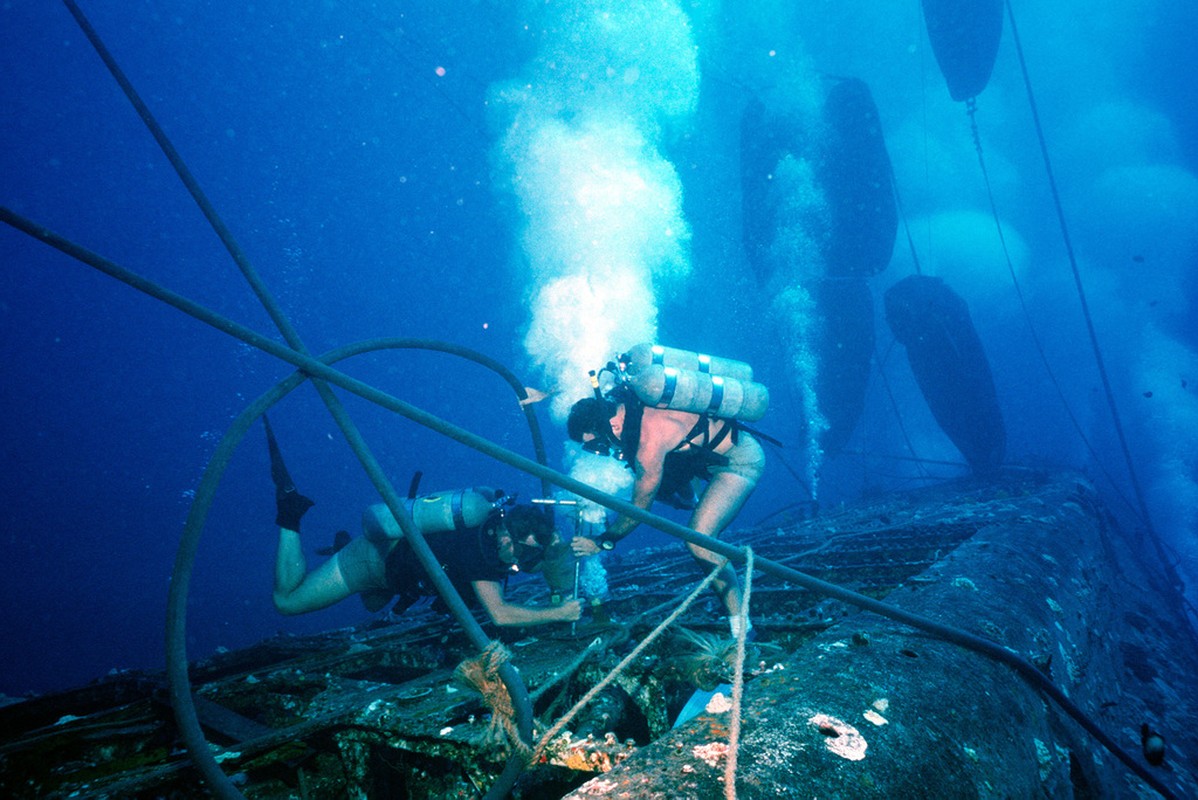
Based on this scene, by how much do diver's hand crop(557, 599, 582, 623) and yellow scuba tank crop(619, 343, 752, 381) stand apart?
6.41ft

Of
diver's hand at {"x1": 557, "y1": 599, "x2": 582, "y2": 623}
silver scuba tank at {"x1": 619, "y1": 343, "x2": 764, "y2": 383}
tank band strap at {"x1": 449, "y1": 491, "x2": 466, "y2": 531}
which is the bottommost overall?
diver's hand at {"x1": 557, "y1": 599, "x2": 582, "y2": 623}

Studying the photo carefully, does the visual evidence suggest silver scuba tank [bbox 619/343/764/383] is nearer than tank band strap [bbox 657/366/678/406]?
No

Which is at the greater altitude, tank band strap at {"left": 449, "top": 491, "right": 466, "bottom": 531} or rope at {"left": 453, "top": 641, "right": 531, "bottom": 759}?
tank band strap at {"left": 449, "top": 491, "right": 466, "bottom": 531}

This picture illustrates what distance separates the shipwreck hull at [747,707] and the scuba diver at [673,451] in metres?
0.75

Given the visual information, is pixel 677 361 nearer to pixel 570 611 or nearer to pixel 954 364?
pixel 570 611

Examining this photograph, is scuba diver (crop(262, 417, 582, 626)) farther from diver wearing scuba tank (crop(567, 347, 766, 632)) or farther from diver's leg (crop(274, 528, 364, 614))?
diver wearing scuba tank (crop(567, 347, 766, 632))

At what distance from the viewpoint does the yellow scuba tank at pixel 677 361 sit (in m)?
4.12

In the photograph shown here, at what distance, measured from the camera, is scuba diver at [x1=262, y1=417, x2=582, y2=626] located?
3662 mm

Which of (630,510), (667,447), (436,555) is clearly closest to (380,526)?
(436,555)

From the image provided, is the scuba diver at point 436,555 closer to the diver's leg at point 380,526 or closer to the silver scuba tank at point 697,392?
the diver's leg at point 380,526

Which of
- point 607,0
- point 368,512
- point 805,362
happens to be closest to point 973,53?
point 805,362

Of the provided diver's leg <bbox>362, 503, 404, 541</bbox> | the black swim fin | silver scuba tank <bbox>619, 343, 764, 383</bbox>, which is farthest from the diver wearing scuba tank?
the black swim fin

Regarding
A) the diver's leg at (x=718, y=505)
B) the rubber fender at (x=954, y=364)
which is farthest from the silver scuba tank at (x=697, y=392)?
the rubber fender at (x=954, y=364)

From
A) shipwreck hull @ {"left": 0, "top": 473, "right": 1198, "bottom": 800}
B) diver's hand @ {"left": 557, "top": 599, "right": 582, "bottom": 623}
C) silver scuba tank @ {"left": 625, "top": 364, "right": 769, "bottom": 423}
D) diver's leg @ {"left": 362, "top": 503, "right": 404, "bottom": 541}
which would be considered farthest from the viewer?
diver's leg @ {"left": 362, "top": 503, "right": 404, "bottom": 541}
